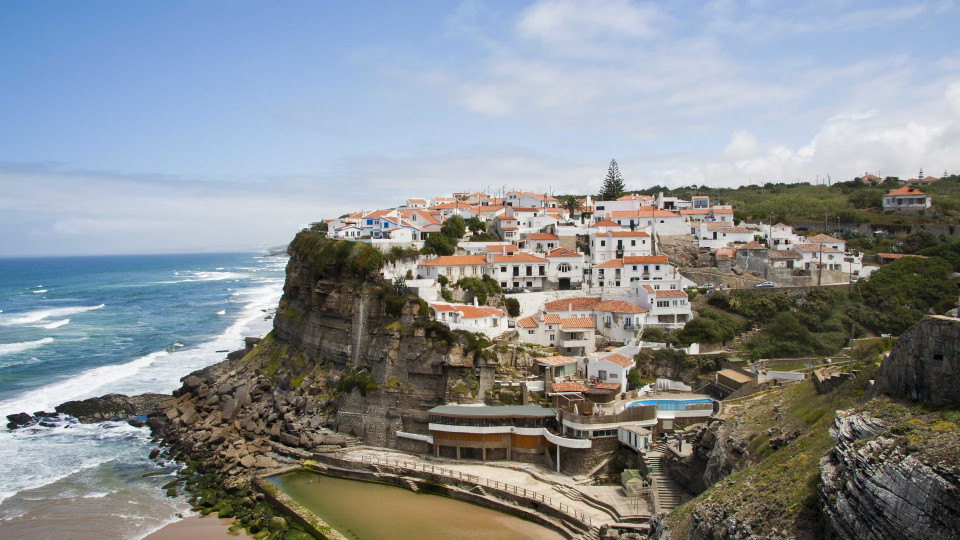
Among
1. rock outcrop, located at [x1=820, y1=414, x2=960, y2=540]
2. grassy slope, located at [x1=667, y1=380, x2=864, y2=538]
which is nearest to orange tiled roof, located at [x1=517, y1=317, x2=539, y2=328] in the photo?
grassy slope, located at [x1=667, y1=380, x2=864, y2=538]

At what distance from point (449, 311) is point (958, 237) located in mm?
40689

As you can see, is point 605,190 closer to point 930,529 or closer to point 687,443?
point 687,443

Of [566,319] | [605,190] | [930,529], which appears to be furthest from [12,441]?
[605,190]

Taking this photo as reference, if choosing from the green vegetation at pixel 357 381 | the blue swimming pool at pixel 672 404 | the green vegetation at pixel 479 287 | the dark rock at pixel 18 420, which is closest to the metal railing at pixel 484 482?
the green vegetation at pixel 357 381

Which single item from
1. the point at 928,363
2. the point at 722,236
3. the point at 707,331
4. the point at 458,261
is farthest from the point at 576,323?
the point at 928,363

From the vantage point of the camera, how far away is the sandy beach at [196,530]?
74.6 feet

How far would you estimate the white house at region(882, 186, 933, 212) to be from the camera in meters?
55.0

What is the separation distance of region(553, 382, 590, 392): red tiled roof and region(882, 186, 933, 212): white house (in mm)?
43908

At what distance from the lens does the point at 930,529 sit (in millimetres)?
8953

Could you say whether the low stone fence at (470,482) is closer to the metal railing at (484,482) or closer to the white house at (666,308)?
the metal railing at (484,482)

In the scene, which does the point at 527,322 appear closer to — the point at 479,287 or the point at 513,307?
the point at 513,307

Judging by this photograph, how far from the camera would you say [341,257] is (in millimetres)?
38594

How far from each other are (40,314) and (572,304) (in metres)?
68.6

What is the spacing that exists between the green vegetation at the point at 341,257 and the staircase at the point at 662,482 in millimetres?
18994
